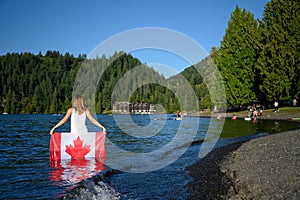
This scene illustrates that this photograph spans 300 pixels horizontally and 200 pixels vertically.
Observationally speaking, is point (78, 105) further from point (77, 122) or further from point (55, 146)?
point (55, 146)

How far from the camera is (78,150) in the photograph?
11484 mm

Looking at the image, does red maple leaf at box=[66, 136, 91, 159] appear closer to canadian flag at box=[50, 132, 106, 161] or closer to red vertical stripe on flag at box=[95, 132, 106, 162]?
canadian flag at box=[50, 132, 106, 161]

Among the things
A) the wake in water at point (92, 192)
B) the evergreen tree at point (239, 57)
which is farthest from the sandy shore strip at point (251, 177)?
the evergreen tree at point (239, 57)

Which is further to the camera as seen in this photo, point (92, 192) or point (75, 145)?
point (75, 145)

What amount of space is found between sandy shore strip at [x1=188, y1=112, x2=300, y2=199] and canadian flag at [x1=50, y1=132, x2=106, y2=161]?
12.6 feet

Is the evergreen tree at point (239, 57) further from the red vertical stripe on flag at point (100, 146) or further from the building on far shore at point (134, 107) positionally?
the red vertical stripe on flag at point (100, 146)

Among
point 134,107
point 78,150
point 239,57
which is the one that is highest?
point 239,57

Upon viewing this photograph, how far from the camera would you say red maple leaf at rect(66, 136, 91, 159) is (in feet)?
37.2

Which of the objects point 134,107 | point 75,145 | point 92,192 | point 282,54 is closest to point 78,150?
point 75,145

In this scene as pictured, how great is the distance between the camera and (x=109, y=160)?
12477 millimetres

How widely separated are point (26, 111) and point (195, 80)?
117 m

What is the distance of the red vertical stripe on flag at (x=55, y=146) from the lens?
36.5 ft

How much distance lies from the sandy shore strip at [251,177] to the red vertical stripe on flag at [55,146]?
16.7 feet

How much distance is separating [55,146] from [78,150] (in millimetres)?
887
